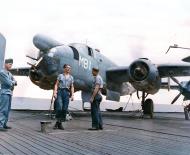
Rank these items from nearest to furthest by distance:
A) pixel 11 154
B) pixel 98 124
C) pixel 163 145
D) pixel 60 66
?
pixel 11 154, pixel 163 145, pixel 98 124, pixel 60 66

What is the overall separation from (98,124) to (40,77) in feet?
20.3

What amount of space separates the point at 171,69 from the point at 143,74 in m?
2.25

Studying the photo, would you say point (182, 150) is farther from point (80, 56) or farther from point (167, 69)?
point (167, 69)

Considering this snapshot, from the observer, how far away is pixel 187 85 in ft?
57.6

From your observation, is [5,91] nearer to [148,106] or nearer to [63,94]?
[63,94]

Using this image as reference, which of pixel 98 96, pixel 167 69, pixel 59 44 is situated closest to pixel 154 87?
pixel 167 69

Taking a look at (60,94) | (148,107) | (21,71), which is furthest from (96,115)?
(21,71)

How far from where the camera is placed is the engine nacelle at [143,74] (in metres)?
16.7

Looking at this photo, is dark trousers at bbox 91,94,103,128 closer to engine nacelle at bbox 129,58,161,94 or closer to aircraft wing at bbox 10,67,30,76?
engine nacelle at bbox 129,58,161,94

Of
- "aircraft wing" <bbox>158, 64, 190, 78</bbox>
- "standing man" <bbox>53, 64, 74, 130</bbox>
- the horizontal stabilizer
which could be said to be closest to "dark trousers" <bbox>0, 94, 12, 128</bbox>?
"standing man" <bbox>53, 64, 74, 130</bbox>

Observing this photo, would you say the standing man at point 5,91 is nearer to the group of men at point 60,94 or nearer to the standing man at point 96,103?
the group of men at point 60,94

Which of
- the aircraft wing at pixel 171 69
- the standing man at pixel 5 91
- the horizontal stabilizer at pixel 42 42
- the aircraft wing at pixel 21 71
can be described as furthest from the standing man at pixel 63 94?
the aircraft wing at pixel 21 71

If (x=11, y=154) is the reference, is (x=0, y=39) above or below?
above

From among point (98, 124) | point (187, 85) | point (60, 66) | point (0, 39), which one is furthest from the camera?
point (0, 39)
